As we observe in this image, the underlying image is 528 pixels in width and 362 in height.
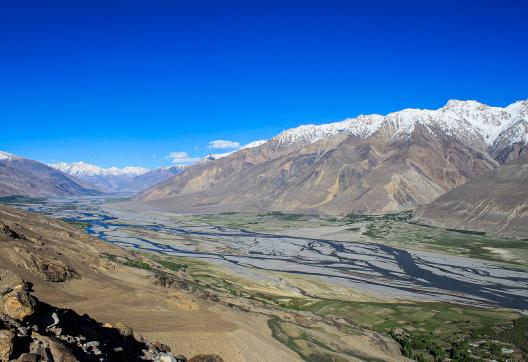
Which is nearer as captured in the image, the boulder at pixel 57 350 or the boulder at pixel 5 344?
the boulder at pixel 5 344

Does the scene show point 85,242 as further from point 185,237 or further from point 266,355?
point 185,237

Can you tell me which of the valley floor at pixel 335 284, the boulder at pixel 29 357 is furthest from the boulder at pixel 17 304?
the valley floor at pixel 335 284

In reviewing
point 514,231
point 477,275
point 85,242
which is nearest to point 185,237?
point 85,242

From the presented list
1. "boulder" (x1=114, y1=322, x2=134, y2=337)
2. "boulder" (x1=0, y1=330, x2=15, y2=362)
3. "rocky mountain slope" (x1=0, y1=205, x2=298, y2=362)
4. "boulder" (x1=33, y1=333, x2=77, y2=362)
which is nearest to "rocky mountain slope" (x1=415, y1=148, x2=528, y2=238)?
"rocky mountain slope" (x1=0, y1=205, x2=298, y2=362)

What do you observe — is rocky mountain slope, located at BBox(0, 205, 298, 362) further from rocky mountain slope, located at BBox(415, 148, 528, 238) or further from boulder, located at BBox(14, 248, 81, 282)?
rocky mountain slope, located at BBox(415, 148, 528, 238)

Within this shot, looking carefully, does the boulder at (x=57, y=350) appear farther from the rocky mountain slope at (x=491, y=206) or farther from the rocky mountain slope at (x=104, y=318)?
the rocky mountain slope at (x=491, y=206)
